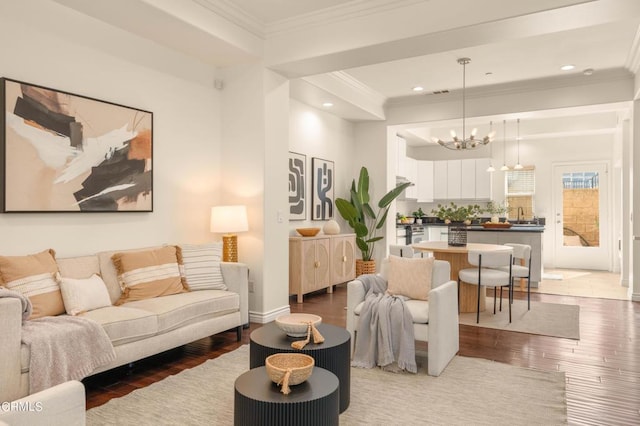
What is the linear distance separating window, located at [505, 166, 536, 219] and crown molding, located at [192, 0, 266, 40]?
7.02 metres

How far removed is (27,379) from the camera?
2475 mm

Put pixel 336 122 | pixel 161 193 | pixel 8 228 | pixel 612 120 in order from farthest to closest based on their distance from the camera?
1. pixel 612 120
2. pixel 336 122
3. pixel 161 193
4. pixel 8 228

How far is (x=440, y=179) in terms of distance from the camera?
10.2m

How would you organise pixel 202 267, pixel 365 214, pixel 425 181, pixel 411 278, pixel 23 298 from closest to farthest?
pixel 23 298 < pixel 411 278 < pixel 202 267 < pixel 365 214 < pixel 425 181

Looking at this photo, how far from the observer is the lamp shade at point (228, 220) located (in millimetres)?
4598

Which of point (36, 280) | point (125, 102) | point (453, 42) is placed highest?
point (453, 42)

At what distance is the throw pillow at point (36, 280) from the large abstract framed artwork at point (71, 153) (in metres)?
0.49

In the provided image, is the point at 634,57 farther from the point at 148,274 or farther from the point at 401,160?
the point at 148,274

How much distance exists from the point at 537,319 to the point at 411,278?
6.79 ft

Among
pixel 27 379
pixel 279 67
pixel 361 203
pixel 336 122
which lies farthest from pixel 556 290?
pixel 27 379

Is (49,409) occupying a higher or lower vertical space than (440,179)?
lower

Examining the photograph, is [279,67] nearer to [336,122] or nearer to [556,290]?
[336,122]

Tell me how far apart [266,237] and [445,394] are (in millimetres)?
2538

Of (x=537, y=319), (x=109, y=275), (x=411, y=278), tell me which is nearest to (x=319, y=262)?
(x=411, y=278)
